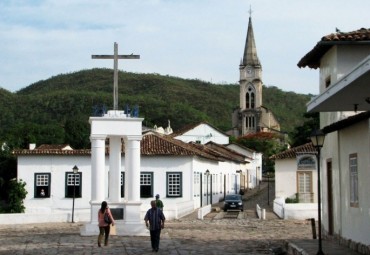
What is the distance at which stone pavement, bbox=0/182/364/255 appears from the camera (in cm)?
1762

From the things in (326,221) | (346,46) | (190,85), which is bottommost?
(326,221)

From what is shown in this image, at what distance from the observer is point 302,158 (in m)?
37.9

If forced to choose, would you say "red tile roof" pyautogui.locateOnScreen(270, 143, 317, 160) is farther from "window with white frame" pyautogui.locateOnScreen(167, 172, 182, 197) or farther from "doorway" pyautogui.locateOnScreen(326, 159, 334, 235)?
"doorway" pyautogui.locateOnScreen(326, 159, 334, 235)

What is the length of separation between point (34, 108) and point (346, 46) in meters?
107

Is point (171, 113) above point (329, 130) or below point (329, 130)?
above

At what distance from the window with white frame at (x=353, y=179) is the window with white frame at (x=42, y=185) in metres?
22.0

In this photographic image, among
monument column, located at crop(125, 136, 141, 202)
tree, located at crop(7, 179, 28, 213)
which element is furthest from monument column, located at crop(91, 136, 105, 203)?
tree, located at crop(7, 179, 28, 213)

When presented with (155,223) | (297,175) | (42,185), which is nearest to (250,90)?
(297,175)

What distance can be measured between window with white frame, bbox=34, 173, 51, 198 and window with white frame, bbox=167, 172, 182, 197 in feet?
20.2

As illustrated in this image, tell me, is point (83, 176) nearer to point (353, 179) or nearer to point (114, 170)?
point (114, 170)

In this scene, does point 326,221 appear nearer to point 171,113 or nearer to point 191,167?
point 191,167

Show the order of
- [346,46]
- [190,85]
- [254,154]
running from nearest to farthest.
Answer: [346,46]
[254,154]
[190,85]

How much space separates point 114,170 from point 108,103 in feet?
328

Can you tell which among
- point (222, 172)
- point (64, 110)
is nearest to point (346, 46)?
point (222, 172)
